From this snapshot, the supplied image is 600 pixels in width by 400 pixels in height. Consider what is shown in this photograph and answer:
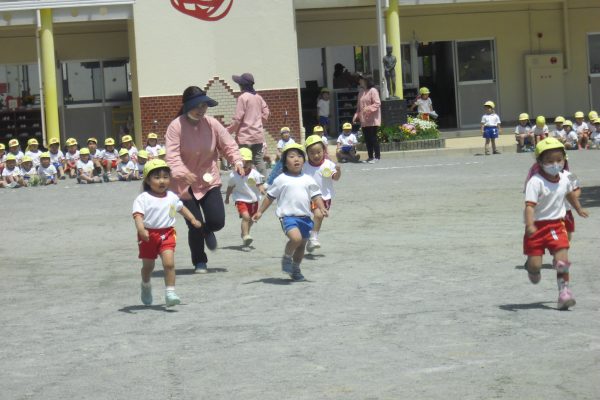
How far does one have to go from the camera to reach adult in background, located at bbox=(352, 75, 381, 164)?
26.8 metres

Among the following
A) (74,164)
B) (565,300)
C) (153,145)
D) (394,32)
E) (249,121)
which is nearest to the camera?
(565,300)

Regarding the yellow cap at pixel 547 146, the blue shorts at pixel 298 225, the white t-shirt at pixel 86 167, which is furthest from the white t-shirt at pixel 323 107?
the yellow cap at pixel 547 146

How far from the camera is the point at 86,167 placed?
2583cm

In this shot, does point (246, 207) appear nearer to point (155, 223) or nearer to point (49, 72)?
point (155, 223)

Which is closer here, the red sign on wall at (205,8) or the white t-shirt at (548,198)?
the white t-shirt at (548,198)

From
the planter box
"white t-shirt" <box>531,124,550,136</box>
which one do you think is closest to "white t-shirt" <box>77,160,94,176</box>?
the planter box

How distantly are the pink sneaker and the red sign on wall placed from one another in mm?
20436

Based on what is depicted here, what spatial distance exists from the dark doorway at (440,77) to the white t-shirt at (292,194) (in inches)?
925

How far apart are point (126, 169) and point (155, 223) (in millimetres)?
15218

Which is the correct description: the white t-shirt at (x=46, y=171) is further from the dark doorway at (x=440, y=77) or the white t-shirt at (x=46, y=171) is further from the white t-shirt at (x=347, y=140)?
the dark doorway at (x=440, y=77)

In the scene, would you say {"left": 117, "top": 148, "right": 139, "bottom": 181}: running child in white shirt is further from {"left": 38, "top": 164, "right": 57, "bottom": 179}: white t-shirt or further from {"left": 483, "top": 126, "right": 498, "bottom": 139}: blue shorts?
{"left": 483, "top": 126, "right": 498, "bottom": 139}: blue shorts

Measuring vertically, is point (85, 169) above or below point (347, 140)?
below

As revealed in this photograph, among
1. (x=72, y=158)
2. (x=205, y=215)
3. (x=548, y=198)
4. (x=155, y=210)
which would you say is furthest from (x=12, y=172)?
(x=548, y=198)

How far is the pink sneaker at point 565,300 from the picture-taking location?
9578mm
